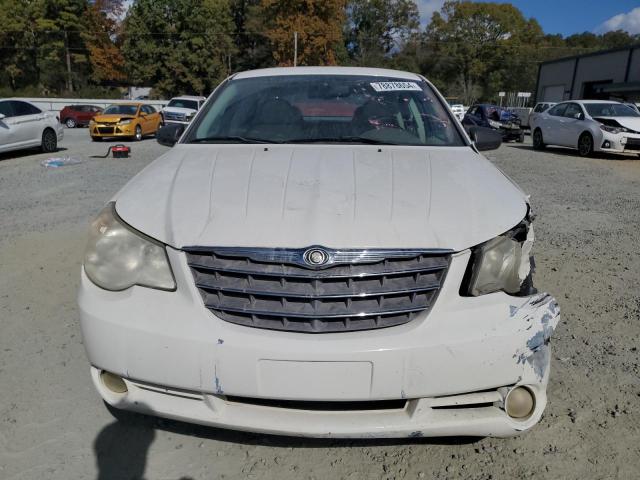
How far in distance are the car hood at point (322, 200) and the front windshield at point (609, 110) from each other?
13.7m

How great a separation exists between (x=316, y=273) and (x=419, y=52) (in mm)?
73061

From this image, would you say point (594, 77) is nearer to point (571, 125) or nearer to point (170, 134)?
point (571, 125)

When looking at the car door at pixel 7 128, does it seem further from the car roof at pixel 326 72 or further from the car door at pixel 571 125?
the car door at pixel 571 125

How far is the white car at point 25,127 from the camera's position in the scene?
1187 cm

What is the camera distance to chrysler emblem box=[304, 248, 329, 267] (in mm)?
1759

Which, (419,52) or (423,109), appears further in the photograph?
(419,52)

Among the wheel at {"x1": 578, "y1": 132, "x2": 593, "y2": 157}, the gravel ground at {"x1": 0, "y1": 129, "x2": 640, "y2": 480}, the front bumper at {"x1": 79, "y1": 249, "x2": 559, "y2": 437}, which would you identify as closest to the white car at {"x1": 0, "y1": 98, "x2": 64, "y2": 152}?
the gravel ground at {"x1": 0, "y1": 129, "x2": 640, "y2": 480}

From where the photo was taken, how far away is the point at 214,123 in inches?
124

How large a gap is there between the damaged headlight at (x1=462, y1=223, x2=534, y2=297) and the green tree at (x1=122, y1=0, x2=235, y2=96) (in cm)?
5377

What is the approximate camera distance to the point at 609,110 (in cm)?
A: 1412

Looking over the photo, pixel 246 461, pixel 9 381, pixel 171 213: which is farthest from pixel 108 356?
pixel 9 381

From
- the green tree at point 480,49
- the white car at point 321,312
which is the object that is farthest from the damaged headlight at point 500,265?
the green tree at point 480,49

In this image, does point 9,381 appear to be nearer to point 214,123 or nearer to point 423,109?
point 214,123

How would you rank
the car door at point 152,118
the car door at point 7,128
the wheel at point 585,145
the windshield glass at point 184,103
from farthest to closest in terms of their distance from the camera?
the windshield glass at point 184,103 < the car door at point 152,118 < the wheel at point 585,145 < the car door at point 7,128
